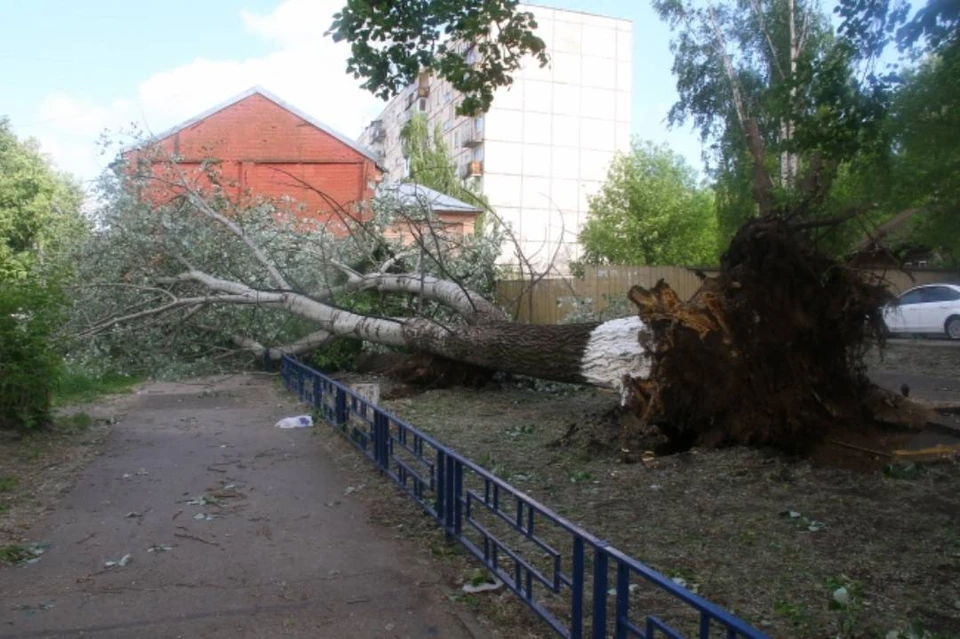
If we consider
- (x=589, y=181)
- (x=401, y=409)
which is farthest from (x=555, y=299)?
(x=589, y=181)

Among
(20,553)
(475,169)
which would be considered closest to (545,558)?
(20,553)

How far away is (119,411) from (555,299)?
8634mm

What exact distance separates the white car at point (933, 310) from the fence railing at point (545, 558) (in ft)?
51.3

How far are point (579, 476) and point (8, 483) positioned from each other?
461cm

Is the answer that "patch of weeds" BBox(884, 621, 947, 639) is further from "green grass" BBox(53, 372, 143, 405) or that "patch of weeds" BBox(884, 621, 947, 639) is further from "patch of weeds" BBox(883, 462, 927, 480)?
"green grass" BBox(53, 372, 143, 405)

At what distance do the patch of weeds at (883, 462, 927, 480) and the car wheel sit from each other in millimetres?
14818

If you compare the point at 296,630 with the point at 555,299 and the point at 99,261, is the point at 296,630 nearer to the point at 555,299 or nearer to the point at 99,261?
the point at 99,261

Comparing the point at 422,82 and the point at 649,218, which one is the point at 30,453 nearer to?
the point at 422,82

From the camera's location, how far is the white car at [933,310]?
1966 centimetres

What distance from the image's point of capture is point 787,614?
4109 millimetres

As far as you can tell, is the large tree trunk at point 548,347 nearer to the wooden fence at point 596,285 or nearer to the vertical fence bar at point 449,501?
the vertical fence bar at point 449,501

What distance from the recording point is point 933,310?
65.9 feet

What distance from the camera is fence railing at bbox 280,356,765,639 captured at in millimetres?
3307

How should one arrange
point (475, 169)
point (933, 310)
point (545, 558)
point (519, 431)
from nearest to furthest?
point (545, 558), point (519, 431), point (933, 310), point (475, 169)
